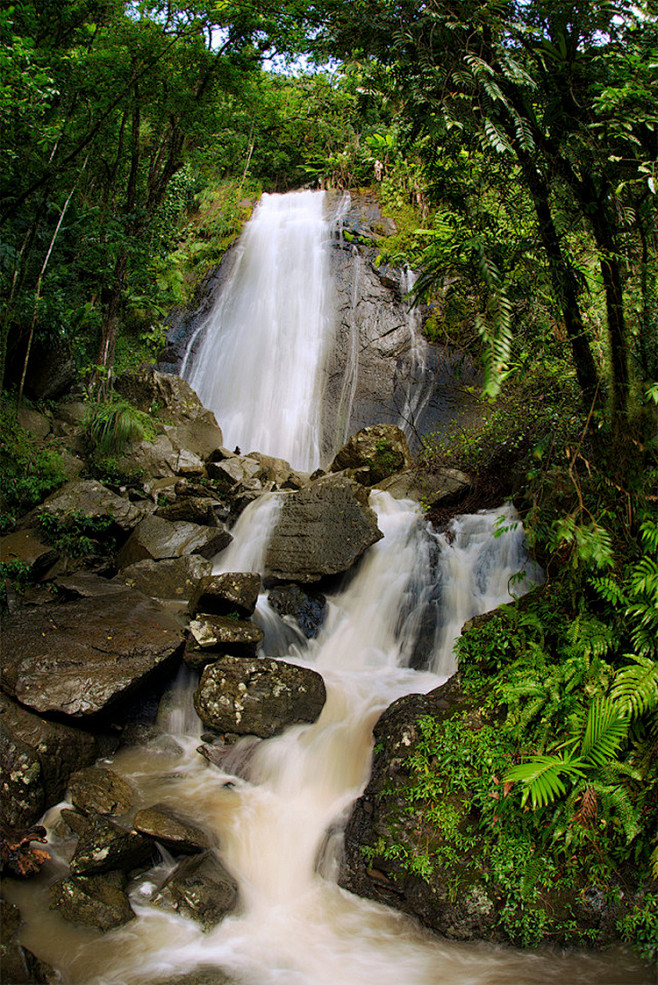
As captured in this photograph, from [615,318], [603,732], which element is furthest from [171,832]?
[615,318]

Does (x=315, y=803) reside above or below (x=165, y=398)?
below

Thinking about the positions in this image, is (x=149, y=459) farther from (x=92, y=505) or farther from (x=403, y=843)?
(x=403, y=843)

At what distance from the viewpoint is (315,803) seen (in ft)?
16.1

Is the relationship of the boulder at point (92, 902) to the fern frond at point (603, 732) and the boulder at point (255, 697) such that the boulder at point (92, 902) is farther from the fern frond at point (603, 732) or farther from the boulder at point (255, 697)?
the fern frond at point (603, 732)

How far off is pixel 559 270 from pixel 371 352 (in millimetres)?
9257

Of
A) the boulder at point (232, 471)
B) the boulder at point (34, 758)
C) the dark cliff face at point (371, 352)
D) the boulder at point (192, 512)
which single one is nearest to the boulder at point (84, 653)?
the boulder at point (34, 758)

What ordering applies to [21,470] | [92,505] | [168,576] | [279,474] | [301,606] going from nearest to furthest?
[301,606] < [168,576] < [92,505] < [21,470] < [279,474]

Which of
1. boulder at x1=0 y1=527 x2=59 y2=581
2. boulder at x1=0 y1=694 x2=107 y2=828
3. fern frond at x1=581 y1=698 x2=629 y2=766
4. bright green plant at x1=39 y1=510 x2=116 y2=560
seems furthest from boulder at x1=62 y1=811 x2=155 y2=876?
bright green plant at x1=39 y1=510 x2=116 y2=560

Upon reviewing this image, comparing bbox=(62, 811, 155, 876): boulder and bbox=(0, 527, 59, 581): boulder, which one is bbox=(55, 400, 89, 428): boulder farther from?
bbox=(62, 811, 155, 876): boulder

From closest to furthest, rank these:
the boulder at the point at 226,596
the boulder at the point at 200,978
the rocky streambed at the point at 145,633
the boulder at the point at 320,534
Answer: the boulder at the point at 200,978, the rocky streambed at the point at 145,633, the boulder at the point at 226,596, the boulder at the point at 320,534

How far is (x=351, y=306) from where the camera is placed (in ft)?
46.4

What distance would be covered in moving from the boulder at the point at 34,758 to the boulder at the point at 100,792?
14 cm

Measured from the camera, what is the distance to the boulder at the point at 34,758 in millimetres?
4422

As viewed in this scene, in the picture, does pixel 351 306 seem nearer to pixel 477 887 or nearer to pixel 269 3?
pixel 269 3
